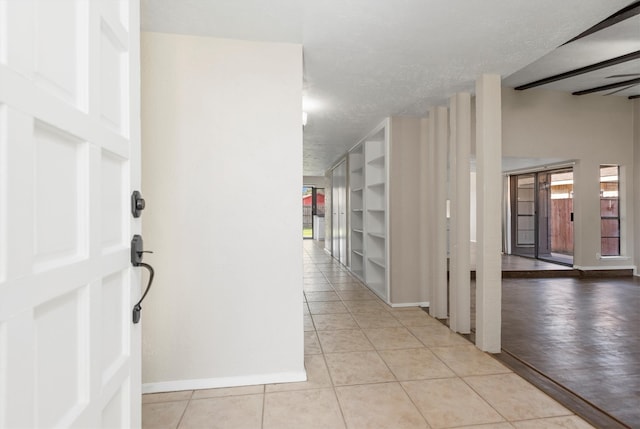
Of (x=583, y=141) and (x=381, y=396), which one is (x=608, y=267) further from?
(x=381, y=396)

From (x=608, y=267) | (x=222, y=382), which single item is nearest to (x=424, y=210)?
(x=222, y=382)

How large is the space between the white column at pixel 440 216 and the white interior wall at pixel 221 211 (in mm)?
1921

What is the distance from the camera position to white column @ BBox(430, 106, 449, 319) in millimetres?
3447

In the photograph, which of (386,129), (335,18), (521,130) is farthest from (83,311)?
(521,130)

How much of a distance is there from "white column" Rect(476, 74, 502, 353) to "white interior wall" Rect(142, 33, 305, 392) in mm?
1581

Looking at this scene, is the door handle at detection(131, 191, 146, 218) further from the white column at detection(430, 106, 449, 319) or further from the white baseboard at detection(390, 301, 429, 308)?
the white baseboard at detection(390, 301, 429, 308)

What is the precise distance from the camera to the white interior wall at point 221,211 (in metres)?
2.11

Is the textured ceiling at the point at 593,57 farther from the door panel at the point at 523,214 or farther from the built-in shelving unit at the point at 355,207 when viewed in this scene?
the door panel at the point at 523,214

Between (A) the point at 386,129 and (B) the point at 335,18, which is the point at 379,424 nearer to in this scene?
(B) the point at 335,18

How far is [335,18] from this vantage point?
6.28 ft

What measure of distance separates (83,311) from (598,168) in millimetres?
7439

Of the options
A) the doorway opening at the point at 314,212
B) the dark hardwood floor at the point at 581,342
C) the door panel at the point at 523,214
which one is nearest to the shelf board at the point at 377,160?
the dark hardwood floor at the point at 581,342

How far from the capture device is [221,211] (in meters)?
2.17

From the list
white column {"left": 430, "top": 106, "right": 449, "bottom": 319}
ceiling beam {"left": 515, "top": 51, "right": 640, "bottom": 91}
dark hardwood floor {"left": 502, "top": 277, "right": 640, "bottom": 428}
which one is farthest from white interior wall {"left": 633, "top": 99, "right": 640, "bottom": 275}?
white column {"left": 430, "top": 106, "right": 449, "bottom": 319}
